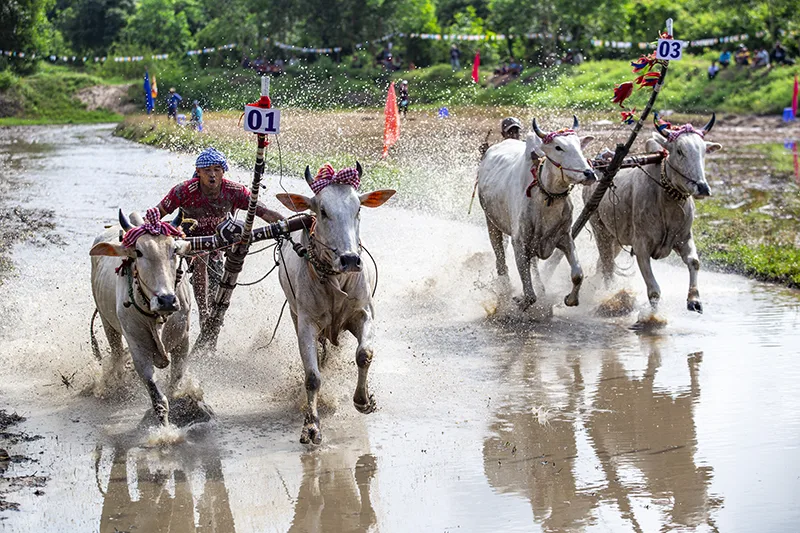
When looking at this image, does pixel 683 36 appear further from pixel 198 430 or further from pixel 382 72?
pixel 198 430

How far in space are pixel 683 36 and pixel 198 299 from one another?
40780 mm

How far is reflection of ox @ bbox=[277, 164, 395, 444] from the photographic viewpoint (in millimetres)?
7613

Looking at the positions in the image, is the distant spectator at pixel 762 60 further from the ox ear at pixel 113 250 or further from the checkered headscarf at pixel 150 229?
the ox ear at pixel 113 250

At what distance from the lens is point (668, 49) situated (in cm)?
1072

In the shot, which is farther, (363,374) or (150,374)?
(150,374)

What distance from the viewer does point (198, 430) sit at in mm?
8242

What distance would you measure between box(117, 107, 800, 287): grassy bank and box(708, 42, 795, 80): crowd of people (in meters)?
5.90

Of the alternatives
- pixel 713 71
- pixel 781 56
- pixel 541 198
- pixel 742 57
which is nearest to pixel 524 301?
pixel 541 198

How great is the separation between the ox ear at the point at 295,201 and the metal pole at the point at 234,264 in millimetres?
194

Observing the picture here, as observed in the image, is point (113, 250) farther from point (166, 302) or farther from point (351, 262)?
point (351, 262)

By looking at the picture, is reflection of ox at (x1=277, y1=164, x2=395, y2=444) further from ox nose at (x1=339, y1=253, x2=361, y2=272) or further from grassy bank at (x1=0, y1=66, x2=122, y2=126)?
grassy bank at (x1=0, y1=66, x2=122, y2=126)

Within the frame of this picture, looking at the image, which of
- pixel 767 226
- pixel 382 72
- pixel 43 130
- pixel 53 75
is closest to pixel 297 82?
pixel 382 72

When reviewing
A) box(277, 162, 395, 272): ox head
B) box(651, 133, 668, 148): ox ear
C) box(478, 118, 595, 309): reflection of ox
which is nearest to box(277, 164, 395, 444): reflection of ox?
box(277, 162, 395, 272): ox head

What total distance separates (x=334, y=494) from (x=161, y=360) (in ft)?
6.66
